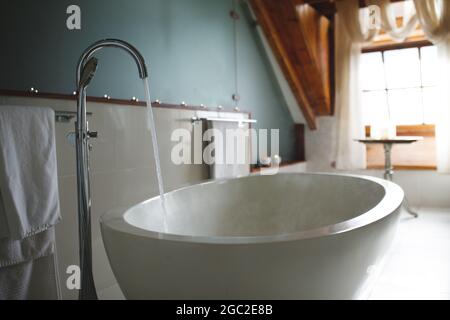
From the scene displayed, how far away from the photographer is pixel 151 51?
2.65 meters

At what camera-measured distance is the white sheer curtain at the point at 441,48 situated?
380cm

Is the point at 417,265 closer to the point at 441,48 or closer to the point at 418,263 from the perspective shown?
the point at 418,263

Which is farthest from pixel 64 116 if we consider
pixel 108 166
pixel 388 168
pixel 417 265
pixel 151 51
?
pixel 388 168

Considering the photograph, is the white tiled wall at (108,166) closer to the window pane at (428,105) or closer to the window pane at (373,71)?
the window pane at (373,71)

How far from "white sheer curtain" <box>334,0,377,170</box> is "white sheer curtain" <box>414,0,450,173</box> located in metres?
0.69

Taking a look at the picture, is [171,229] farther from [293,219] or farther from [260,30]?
[260,30]

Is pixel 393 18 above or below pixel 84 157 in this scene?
above

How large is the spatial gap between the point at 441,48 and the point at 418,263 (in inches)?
89.0

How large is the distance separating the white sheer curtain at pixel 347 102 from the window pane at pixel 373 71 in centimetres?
38

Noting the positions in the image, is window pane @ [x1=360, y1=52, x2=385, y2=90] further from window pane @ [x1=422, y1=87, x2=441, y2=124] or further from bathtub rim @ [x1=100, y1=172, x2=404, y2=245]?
bathtub rim @ [x1=100, y1=172, x2=404, y2=245]

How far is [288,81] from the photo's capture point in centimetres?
437
